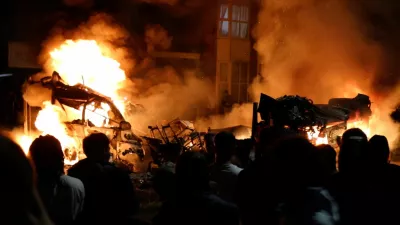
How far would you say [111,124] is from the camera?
1384 centimetres

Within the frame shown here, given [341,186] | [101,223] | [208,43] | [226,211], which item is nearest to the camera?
[226,211]

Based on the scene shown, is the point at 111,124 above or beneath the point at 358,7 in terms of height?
beneath

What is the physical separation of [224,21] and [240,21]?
85 cm

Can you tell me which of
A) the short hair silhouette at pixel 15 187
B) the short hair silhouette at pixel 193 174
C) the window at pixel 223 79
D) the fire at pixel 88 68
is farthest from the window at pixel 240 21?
the short hair silhouette at pixel 15 187

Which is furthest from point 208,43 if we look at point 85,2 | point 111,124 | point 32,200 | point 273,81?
point 32,200

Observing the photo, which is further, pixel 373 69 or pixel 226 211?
pixel 373 69

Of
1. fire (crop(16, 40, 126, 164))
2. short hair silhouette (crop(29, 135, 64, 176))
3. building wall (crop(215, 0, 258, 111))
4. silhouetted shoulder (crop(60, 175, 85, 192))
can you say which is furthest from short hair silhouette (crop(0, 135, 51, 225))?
building wall (crop(215, 0, 258, 111))

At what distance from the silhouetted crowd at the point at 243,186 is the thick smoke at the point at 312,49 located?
1844 cm

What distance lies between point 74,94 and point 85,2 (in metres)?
7.00

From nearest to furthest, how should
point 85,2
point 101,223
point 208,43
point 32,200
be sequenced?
1. point 32,200
2. point 101,223
3. point 85,2
4. point 208,43

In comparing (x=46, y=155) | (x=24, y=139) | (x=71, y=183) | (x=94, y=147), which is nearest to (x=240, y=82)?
(x=24, y=139)

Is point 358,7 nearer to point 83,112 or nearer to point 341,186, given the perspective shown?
point 83,112

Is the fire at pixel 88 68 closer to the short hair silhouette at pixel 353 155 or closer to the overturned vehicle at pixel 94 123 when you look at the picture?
the overturned vehicle at pixel 94 123

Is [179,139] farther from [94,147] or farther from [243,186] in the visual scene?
[243,186]
